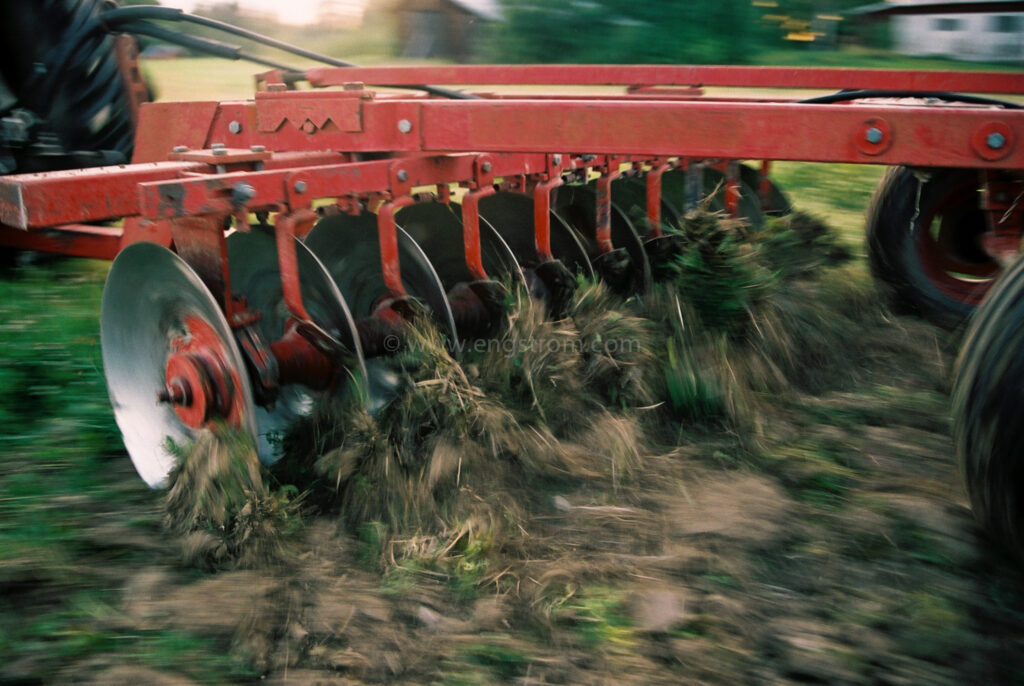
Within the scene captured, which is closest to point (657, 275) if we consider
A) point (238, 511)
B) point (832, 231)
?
point (832, 231)

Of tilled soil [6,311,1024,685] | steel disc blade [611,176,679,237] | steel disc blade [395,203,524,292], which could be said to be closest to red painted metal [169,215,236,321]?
tilled soil [6,311,1024,685]

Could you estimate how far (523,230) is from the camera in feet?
10.8

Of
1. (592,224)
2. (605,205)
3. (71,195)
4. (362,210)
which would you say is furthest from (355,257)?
(592,224)

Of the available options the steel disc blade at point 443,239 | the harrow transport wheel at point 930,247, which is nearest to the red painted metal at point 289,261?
the steel disc blade at point 443,239

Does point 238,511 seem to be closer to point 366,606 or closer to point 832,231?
point 366,606

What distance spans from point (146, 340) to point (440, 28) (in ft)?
58.8

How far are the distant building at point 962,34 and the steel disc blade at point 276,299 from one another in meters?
16.9

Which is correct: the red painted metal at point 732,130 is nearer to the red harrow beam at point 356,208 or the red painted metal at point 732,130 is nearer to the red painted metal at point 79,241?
the red harrow beam at point 356,208

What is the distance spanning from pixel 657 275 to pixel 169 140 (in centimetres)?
184

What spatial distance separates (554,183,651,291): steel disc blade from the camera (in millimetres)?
3395

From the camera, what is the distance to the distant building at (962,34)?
54.6 feet

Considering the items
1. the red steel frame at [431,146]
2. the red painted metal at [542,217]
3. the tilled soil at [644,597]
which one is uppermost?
the red steel frame at [431,146]

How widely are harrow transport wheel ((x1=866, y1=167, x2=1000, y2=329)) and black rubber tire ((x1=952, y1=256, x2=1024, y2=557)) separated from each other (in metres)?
1.70

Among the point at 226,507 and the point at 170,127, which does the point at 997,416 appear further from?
the point at 170,127
